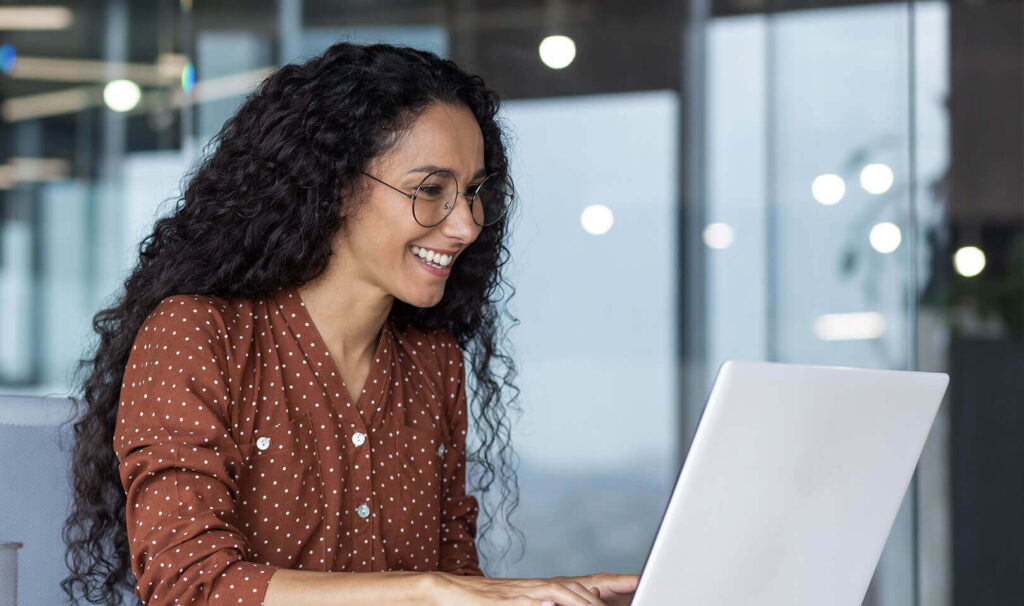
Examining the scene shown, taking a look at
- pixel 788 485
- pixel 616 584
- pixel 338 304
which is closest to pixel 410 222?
pixel 338 304

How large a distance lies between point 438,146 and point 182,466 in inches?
20.9

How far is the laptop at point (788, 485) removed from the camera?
84 cm

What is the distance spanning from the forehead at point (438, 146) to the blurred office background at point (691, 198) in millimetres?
1844

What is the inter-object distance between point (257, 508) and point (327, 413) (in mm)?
150

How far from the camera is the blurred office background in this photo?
3324mm

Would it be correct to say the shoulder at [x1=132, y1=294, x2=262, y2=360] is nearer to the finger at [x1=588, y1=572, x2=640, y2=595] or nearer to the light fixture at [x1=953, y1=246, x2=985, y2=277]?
the finger at [x1=588, y1=572, x2=640, y2=595]

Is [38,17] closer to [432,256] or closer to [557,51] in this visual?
[557,51]

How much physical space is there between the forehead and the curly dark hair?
0.02 meters

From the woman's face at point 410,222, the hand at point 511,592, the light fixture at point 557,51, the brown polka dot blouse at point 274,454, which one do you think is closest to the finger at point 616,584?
the hand at point 511,592

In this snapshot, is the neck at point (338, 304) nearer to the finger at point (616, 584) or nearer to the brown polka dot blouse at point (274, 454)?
the brown polka dot blouse at point (274, 454)

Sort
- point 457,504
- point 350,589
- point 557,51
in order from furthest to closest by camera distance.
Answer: point 557,51, point 457,504, point 350,589

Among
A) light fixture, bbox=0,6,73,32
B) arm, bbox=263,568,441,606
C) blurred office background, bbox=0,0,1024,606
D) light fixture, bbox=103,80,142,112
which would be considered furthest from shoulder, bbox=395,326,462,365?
light fixture, bbox=0,6,73,32

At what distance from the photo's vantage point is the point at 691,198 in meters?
3.58

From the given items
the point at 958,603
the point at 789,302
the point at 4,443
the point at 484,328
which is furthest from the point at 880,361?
the point at 4,443
